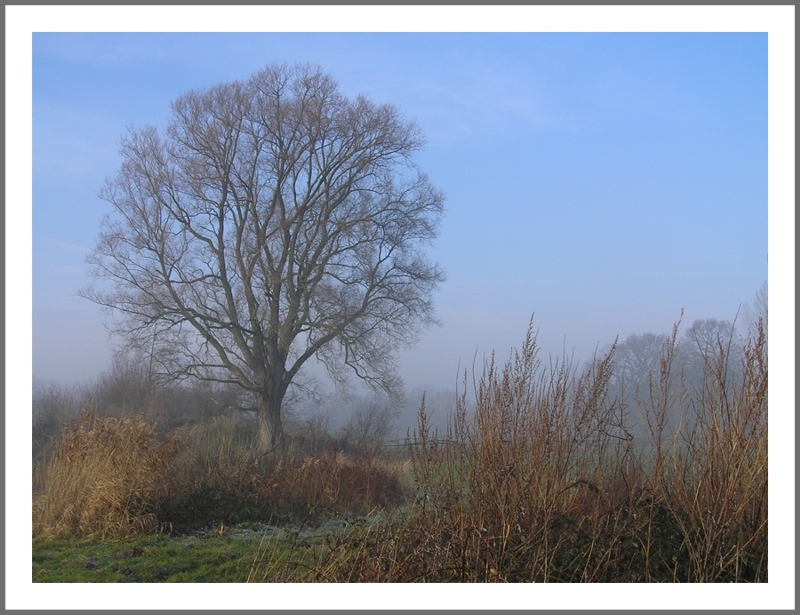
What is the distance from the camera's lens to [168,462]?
26.5 ft

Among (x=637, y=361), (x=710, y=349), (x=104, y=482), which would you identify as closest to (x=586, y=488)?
(x=710, y=349)

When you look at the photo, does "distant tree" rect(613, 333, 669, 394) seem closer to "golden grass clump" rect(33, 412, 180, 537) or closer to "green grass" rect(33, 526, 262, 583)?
"green grass" rect(33, 526, 262, 583)

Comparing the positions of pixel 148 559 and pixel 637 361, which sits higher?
pixel 637 361

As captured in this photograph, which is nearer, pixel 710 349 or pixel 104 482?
pixel 710 349

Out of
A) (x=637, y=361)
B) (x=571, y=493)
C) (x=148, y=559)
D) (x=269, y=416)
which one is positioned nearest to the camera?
(x=571, y=493)

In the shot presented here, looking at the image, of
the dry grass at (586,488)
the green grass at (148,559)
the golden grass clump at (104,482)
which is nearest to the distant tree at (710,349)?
the dry grass at (586,488)

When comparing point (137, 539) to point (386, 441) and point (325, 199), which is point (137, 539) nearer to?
point (386, 441)

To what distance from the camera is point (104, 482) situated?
7.09 metres

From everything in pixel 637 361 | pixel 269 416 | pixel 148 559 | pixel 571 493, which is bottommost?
pixel 269 416

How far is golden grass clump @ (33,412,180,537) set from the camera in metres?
6.84

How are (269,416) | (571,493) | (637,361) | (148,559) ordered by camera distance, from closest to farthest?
(571,493) → (148,559) → (637,361) → (269,416)

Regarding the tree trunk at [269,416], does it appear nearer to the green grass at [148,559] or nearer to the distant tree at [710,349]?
the green grass at [148,559]

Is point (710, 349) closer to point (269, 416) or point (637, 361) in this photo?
point (637, 361)

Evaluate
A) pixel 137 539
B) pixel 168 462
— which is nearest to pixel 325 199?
pixel 168 462
